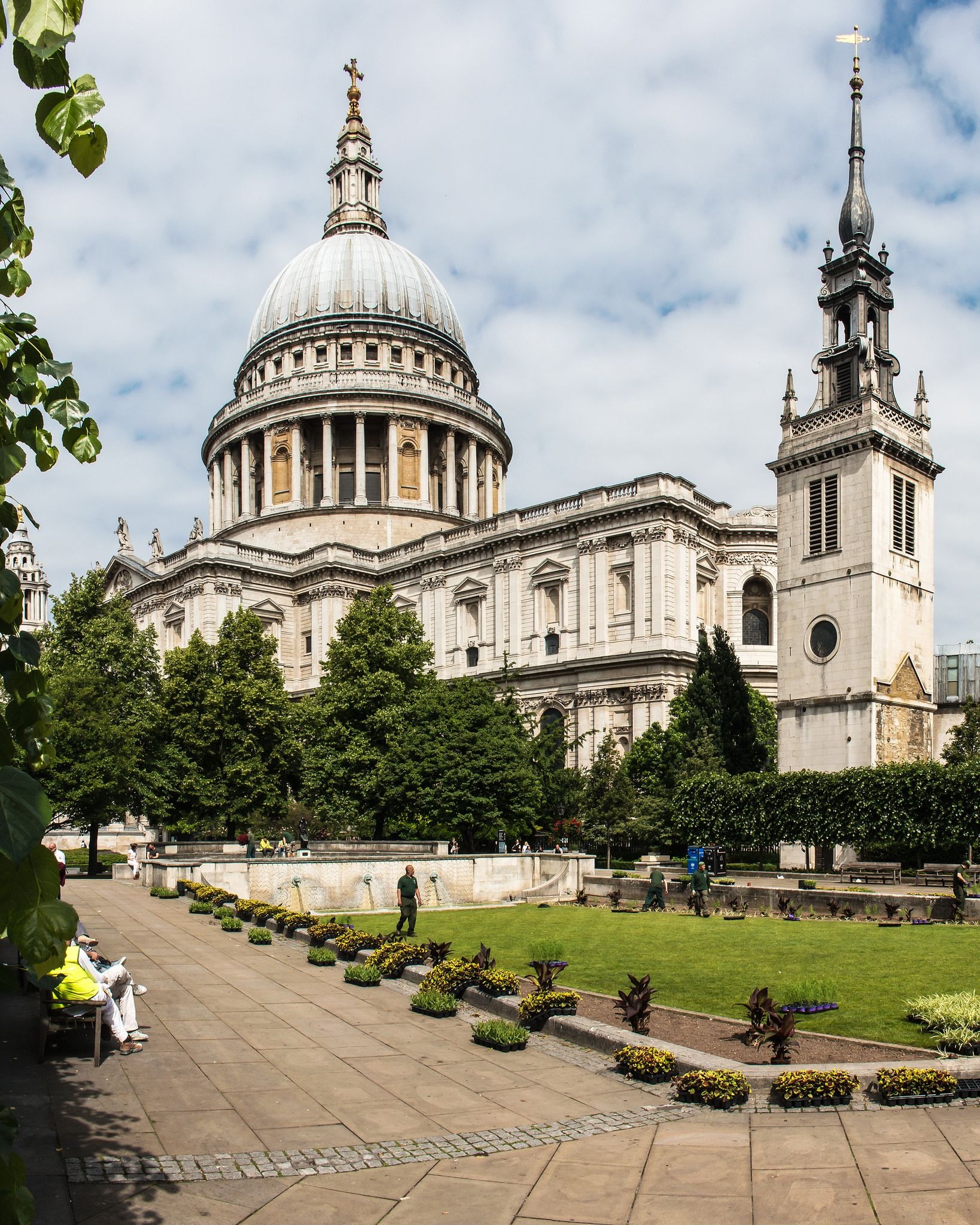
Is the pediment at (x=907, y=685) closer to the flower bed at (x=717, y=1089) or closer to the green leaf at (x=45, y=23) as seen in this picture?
the flower bed at (x=717, y=1089)

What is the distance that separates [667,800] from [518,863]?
13279mm

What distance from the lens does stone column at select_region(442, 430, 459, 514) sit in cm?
9475

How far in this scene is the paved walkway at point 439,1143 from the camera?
28.8ft

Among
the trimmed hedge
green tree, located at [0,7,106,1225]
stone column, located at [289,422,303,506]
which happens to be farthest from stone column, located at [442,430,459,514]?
green tree, located at [0,7,106,1225]

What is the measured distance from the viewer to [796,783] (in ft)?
138

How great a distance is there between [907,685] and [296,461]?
59.9 m

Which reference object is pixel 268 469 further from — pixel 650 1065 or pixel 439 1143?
pixel 439 1143

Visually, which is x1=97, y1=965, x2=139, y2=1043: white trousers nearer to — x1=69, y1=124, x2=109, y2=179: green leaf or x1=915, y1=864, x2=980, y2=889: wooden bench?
x1=69, y1=124, x2=109, y2=179: green leaf

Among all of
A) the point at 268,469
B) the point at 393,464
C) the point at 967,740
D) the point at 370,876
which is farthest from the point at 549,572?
the point at 370,876

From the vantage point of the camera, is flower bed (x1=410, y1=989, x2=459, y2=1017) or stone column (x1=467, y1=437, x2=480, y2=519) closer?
flower bed (x1=410, y1=989, x2=459, y2=1017)

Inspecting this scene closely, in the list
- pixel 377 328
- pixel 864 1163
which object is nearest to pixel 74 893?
pixel 864 1163

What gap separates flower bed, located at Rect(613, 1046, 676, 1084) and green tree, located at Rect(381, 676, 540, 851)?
3391cm

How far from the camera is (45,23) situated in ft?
12.1

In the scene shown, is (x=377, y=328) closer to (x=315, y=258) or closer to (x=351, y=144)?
(x=315, y=258)
